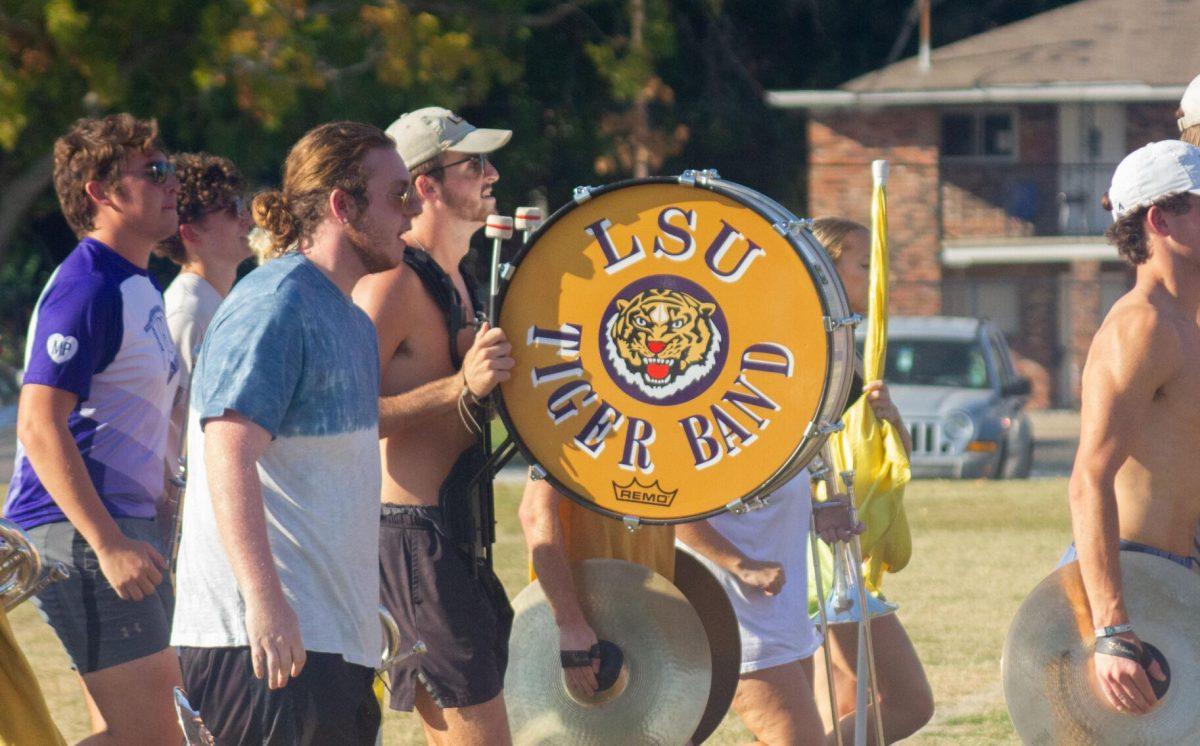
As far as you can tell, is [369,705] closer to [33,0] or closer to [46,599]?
[46,599]

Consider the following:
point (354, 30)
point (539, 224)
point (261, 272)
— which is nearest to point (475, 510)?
point (539, 224)

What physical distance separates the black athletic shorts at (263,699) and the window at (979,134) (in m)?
29.6

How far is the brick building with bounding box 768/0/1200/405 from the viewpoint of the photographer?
30125 millimetres

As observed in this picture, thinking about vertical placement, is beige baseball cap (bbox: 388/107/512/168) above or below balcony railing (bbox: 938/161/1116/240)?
above

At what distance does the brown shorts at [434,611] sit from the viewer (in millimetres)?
4215

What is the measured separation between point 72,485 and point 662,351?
1.47 metres

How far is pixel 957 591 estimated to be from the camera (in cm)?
1015

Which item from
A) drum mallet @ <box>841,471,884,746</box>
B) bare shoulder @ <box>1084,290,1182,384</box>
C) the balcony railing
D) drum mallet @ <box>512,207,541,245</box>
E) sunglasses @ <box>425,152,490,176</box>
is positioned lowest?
the balcony railing

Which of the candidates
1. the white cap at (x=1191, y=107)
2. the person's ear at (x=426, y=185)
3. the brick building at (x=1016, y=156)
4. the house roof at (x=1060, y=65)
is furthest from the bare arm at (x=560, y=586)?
the brick building at (x=1016, y=156)

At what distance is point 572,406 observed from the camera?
13.3 feet

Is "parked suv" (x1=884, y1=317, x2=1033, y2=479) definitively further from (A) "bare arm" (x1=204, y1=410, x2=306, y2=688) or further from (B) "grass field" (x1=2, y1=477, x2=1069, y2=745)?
(A) "bare arm" (x1=204, y1=410, x2=306, y2=688)

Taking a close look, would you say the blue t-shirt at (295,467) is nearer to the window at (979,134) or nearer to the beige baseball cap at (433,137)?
the beige baseball cap at (433,137)

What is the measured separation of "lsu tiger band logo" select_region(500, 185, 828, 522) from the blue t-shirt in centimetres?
67

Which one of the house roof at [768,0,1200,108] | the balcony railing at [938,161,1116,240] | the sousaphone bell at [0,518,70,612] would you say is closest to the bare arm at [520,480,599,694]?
the sousaphone bell at [0,518,70,612]
